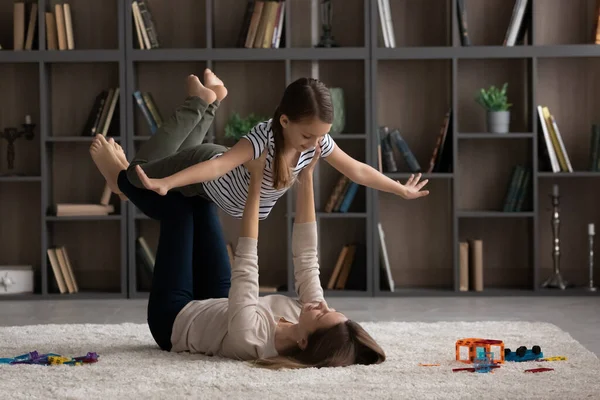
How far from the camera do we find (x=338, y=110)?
220 inches

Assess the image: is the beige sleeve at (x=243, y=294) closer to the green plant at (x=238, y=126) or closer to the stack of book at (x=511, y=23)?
the green plant at (x=238, y=126)

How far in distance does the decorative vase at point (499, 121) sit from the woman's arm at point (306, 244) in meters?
2.32

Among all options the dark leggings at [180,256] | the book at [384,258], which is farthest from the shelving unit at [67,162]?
the dark leggings at [180,256]

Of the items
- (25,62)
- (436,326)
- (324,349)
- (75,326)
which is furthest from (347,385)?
(25,62)

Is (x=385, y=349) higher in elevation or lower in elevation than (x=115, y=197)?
lower

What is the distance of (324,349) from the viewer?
314cm

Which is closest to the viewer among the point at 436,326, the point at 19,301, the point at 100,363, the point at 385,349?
the point at 100,363

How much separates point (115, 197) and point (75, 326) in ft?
5.40

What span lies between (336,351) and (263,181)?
28.2 inches

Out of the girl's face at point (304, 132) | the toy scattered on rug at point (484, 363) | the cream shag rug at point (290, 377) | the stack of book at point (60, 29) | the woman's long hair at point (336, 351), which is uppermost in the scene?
the stack of book at point (60, 29)

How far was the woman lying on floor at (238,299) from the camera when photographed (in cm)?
316

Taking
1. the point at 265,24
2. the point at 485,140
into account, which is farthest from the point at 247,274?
the point at 485,140

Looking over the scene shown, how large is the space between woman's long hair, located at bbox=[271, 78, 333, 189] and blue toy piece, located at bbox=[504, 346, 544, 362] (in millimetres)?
1030

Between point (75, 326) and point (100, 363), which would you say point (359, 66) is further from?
point (100, 363)
